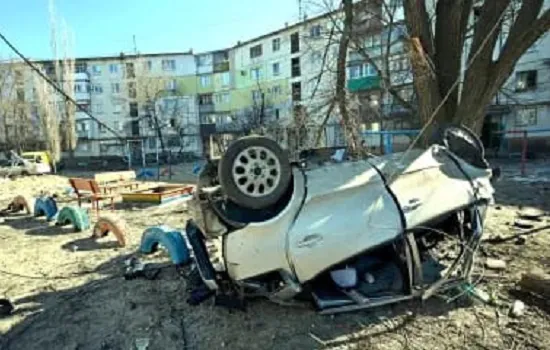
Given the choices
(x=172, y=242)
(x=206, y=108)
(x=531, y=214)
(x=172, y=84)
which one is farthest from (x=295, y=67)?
(x=172, y=242)

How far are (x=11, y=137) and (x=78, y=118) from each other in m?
9.94

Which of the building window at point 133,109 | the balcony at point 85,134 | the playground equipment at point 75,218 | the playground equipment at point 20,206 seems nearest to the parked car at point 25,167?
the playground equipment at point 20,206

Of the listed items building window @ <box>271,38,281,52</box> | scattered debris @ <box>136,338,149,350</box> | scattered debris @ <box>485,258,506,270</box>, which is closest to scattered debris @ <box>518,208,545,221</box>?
scattered debris @ <box>485,258,506,270</box>

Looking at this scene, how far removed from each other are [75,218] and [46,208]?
250 centimetres

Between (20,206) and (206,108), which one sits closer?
(20,206)

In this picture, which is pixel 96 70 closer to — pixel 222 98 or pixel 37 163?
pixel 222 98

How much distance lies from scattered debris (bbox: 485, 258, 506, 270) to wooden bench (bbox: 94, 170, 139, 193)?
11817 mm

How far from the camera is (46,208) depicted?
40.2 ft

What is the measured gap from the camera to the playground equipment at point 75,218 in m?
10.2

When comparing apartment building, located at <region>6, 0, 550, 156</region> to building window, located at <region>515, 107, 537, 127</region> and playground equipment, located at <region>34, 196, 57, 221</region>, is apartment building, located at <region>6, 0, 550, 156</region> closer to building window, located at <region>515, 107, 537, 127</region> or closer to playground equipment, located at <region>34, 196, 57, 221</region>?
building window, located at <region>515, 107, 537, 127</region>

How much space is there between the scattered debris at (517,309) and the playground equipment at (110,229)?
6.30m

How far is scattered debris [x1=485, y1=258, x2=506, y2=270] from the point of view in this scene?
5391mm

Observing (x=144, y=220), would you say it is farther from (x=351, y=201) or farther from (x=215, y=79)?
(x=215, y=79)

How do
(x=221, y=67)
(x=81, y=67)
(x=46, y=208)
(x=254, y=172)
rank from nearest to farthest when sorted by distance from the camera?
(x=254, y=172), (x=46, y=208), (x=221, y=67), (x=81, y=67)
